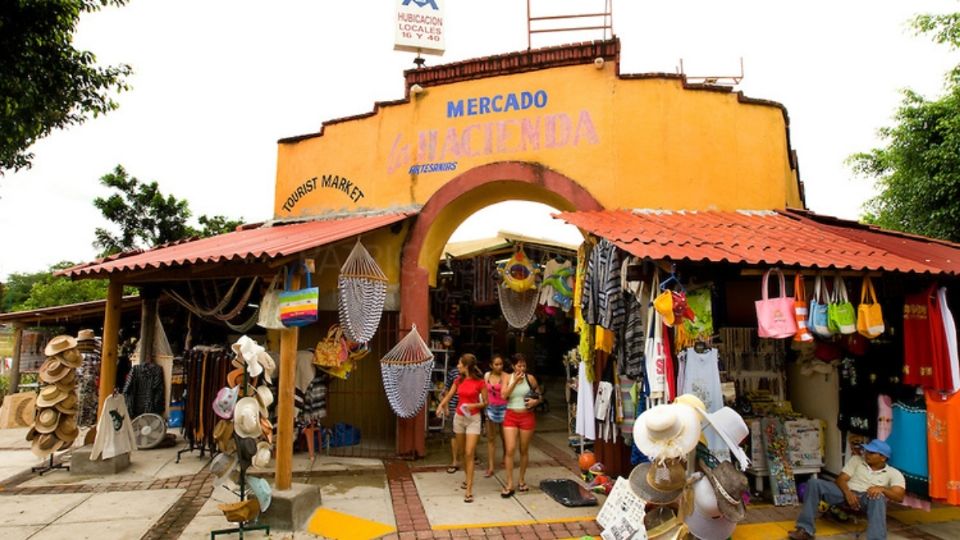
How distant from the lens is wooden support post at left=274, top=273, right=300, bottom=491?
6367mm

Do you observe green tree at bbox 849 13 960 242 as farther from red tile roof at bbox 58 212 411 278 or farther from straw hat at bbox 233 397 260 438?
straw hat at bbox 233 397 260 438

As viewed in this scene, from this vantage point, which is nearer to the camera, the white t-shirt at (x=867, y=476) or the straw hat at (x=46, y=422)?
the white t-shirt at (x=867, y=476)

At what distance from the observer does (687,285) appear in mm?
5828

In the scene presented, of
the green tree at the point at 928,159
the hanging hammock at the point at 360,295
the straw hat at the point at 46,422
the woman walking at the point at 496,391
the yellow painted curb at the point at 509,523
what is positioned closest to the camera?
the yellow painted curb at the point at 509,523

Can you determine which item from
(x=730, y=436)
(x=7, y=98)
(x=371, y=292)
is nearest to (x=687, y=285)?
(x=730, y=436)

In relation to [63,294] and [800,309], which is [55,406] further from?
[63,294]

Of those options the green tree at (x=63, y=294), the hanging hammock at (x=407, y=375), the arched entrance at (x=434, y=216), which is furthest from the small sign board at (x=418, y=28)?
the green tree at (x=63, y=294)

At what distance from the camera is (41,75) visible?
946cm

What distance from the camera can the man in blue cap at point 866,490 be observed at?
17.8ft

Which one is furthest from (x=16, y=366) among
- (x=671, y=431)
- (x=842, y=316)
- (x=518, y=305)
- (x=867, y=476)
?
(x=867, y=476)

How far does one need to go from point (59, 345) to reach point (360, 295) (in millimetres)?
4681

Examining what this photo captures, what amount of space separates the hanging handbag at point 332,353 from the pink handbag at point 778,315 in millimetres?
5900

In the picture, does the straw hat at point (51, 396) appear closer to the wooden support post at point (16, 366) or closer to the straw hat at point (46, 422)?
the straw hat at point (46, 422)

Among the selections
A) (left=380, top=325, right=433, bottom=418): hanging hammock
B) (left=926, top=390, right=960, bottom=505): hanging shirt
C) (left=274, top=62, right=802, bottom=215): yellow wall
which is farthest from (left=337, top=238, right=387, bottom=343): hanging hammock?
(left=926, top=390, right=960, bottom=505): hanging shirt
